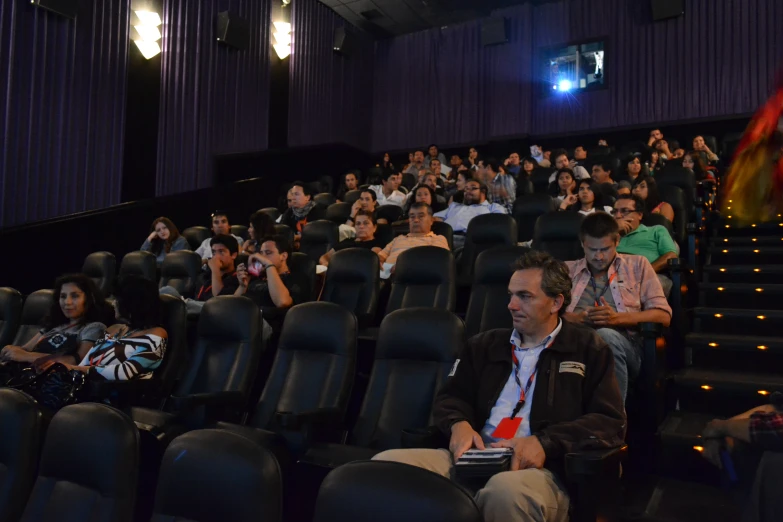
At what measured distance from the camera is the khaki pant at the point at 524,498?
1.35 metres

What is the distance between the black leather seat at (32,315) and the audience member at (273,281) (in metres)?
0.95

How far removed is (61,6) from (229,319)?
4.08 meters

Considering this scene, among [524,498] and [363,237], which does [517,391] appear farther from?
[363,237]

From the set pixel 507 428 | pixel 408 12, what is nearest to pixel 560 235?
pixel 507 428

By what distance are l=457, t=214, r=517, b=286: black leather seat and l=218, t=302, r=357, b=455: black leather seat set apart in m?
1.27

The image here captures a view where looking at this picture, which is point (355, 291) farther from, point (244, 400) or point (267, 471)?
point (267, 471)

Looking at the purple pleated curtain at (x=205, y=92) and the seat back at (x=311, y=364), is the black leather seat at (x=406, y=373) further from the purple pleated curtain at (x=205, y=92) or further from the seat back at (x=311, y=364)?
the purple pleated curtain at (x=205, y=92)

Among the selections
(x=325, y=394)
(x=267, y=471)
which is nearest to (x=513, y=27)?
(x=325, y=394)

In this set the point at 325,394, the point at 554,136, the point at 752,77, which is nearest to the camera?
the point at 325,394

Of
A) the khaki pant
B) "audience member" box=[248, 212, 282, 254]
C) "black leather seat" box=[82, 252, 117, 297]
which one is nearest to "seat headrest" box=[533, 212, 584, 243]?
"audience member" box=[248, 212, 282, 254]

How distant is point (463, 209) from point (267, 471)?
11.9 feet

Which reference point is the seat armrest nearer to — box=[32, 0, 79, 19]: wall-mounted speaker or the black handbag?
the black handbag

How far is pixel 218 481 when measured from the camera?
1.08m

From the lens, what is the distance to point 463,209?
14.9 ft
